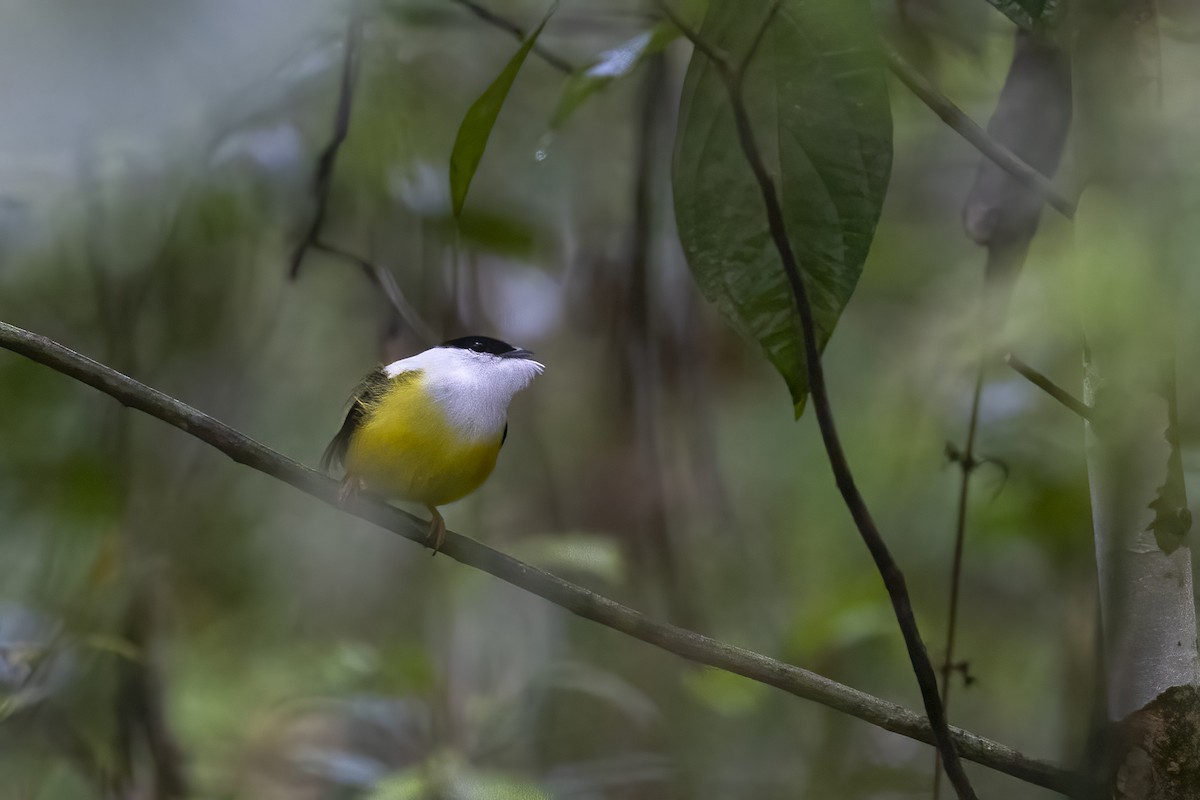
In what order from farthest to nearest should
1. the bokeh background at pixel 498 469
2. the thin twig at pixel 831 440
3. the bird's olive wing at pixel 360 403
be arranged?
the bokeh background at pixel 498 469 → the bird's olive wing at pixel 360 403 → the thin twig at pixel 831 440

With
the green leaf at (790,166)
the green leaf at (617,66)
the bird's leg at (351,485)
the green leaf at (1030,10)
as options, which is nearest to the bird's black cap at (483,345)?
the bird's leg at (351,485)

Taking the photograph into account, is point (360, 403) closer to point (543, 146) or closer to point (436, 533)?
point (436, 533)

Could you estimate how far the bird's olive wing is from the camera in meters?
0.89

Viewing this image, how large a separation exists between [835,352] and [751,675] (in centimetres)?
87

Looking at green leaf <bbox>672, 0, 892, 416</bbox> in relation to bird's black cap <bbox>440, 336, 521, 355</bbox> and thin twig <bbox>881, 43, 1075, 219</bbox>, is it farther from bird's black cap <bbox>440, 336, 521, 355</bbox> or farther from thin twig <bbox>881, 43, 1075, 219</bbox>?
bird's black cap <bbox>440, 336, 521, 355</bbox>

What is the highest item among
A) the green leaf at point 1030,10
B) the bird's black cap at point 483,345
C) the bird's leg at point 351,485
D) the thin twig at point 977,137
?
the green leaf at point 1030,10

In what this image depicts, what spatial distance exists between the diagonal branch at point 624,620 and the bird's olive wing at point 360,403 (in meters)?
A: 0.30

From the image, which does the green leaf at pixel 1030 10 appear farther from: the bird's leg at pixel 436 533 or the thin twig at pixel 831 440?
the bird's leg at pixel 436 533

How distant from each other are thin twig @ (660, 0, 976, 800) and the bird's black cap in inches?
18.9

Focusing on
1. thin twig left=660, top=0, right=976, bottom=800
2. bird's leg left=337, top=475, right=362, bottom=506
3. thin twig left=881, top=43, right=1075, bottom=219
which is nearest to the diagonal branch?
thin twig left=660, top=0, right=976, bottom=800

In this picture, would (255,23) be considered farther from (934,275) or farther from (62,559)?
(934,275)

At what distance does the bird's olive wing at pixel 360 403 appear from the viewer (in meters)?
0.89

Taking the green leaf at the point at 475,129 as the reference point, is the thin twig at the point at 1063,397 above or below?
above

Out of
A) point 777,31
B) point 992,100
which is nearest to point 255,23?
point 777,31
